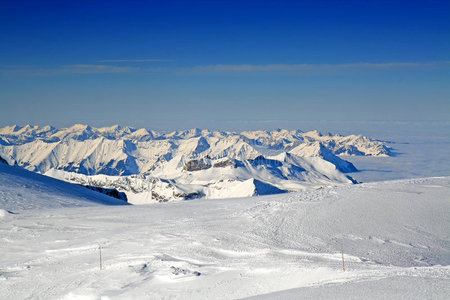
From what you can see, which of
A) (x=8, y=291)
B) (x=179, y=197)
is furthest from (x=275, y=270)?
(x=179, y=197)

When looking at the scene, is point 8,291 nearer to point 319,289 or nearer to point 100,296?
point 100,296

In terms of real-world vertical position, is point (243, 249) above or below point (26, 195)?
above

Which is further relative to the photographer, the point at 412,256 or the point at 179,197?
the point at 179,197

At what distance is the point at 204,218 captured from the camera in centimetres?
2494

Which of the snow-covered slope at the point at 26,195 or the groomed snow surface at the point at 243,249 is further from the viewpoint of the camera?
the snow-covered slope at the point at 26,195

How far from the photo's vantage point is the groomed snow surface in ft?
40.1

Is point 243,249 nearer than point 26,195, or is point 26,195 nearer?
point 243,249

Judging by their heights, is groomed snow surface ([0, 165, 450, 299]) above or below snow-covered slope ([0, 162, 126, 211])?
above

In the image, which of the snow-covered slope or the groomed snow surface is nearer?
the groomed snow surface

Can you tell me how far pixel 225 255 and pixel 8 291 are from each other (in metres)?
8.56

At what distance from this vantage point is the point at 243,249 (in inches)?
696

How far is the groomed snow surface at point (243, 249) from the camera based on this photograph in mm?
12211

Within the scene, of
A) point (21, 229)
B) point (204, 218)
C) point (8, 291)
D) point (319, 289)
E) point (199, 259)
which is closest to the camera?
point (319, 289)

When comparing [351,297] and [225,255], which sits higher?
[351,297]
